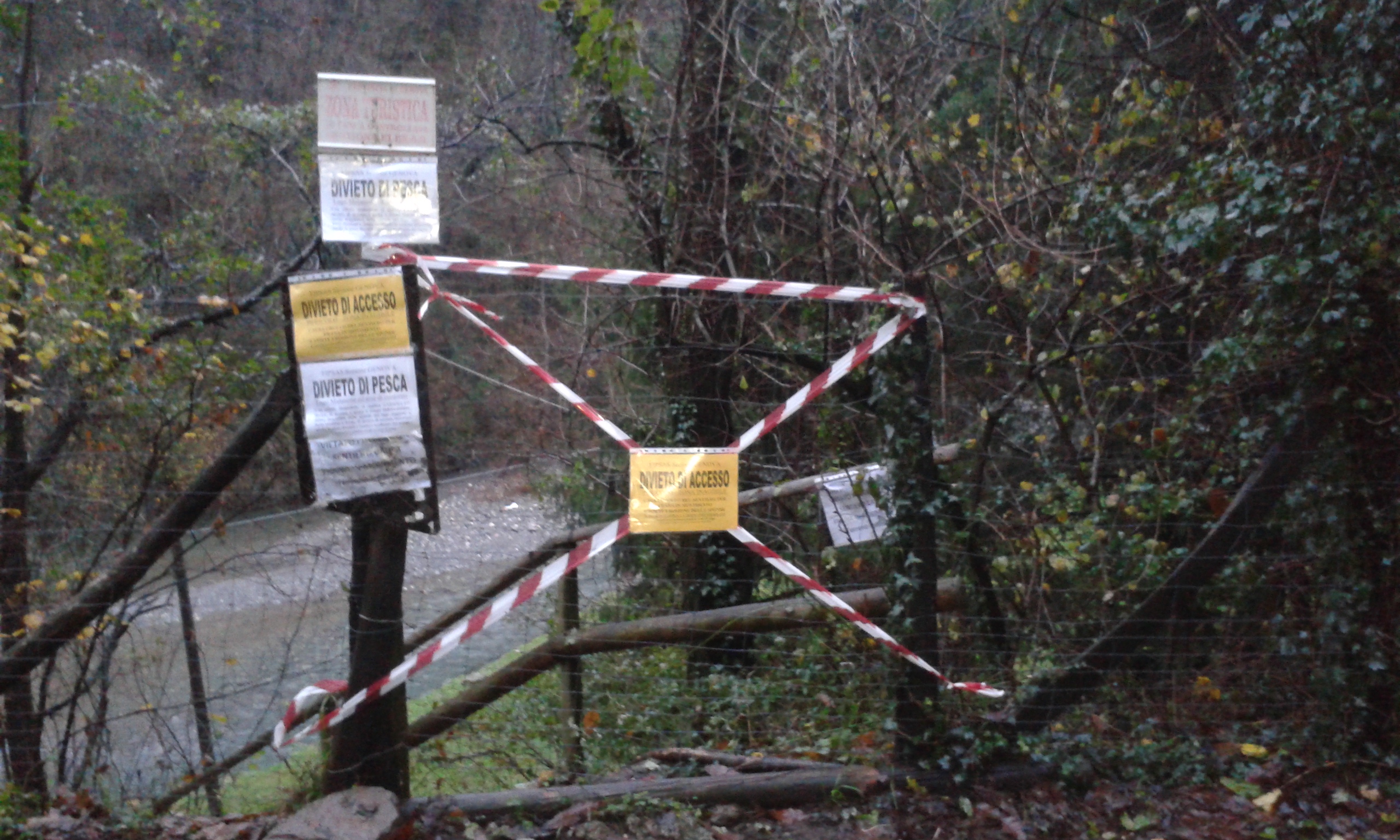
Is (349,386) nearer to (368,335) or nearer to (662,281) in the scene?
(368,335)

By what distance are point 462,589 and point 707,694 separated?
1482 millimetres

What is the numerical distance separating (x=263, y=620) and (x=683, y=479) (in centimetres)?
247

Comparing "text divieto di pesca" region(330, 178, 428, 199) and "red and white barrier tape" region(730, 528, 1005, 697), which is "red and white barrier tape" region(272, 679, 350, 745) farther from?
"text divieto di pesca" region(330, 178, 428, 199)

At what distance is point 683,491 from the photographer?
4.27 metres

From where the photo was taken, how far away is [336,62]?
39.4ft

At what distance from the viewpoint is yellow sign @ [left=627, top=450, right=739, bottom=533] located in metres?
4.23

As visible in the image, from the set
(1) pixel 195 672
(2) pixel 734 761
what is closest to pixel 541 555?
(2) pixel 734 761

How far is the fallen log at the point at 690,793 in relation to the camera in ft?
14.4

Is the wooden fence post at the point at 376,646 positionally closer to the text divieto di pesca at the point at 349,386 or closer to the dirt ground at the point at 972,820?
the dirt ground at the point at 972,820

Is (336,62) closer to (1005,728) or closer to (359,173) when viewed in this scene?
(359,173)

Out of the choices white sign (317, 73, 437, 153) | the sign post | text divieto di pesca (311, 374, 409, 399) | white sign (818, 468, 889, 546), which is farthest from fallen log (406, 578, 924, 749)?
white sign (317, 73, 437, 153)

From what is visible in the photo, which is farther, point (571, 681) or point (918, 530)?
point (571, 681)

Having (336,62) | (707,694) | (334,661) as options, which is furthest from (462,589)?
(336,62)

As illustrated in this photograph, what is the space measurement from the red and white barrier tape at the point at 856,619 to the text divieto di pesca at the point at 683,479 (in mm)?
206
